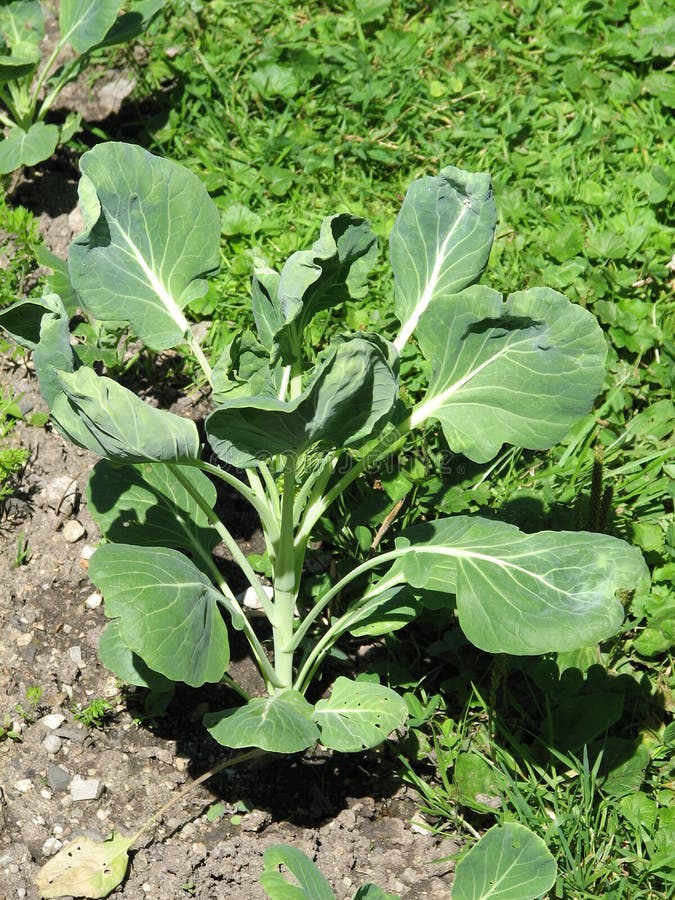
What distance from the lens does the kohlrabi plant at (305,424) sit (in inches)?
83.6

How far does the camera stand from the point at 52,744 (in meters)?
2.74

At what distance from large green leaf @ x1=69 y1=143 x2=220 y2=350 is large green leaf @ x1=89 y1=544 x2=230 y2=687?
683 millimetres

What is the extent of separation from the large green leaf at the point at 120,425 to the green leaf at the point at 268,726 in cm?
64

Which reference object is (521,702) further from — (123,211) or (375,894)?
(123,211)

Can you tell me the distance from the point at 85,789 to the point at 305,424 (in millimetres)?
1264

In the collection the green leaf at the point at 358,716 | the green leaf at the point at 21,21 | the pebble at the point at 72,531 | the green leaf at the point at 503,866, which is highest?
the green leaf at the point at 21,21

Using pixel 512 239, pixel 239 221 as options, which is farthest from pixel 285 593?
pixel 512 239

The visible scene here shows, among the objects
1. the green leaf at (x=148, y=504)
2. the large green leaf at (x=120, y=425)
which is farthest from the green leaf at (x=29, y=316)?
the green leaf at (x=148, y=504)

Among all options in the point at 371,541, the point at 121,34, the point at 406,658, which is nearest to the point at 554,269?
the point at 371,541

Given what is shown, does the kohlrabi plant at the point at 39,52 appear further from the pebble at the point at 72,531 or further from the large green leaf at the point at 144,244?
the pebble at the point at 72,531

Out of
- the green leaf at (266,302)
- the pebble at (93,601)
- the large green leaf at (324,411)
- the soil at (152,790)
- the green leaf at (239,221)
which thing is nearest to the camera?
the large green leaf at (324,411)

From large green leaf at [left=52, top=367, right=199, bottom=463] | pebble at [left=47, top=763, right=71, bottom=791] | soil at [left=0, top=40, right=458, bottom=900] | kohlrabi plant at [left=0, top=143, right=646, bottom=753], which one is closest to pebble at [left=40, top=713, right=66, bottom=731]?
soil at [left=0, top=40, right=458, bottom=900]

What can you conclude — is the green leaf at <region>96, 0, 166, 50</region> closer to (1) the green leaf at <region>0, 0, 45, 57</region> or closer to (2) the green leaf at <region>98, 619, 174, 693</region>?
(1) the green leaf at <region>0, 0, 45, 57</region>

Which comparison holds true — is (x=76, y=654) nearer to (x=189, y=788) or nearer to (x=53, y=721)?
(x=53, y=721)
